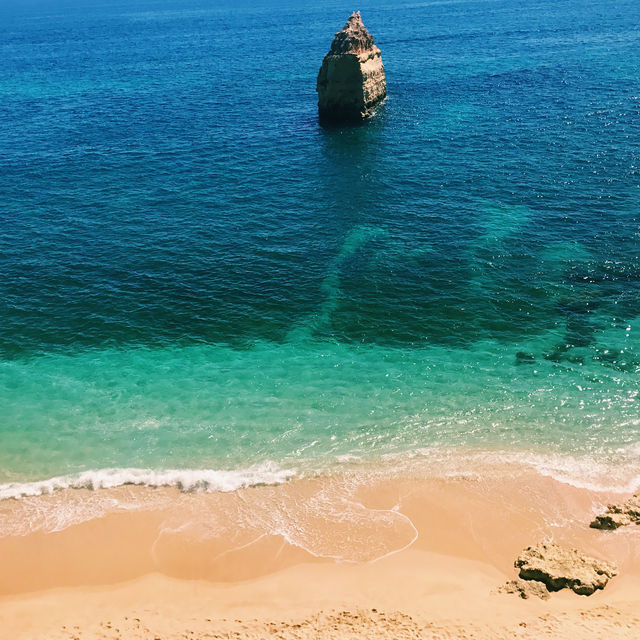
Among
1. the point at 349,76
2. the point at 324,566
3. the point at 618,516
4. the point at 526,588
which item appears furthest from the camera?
the point at 349,76

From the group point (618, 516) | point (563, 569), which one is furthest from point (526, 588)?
point (618, 516)

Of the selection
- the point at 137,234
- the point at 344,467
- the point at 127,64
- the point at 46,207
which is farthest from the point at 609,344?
the point at 127,64

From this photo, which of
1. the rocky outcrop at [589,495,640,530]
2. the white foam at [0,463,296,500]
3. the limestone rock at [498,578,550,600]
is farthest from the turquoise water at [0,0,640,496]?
the limestone rock at [498,578,550,600]

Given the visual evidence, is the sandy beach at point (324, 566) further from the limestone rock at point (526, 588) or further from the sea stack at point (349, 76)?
the sea stack at point (349, 76)

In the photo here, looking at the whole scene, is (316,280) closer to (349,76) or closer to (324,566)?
(324,566)

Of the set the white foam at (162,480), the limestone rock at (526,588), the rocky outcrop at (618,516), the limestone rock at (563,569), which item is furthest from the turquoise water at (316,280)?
the limestone rock at (526,588)

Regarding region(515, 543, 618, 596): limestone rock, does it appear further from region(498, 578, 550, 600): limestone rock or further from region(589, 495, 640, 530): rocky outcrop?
region(589, 495, 640, 530): rocky outcrop
